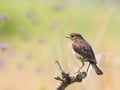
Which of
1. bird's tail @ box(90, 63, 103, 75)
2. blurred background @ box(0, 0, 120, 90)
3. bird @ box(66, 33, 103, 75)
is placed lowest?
bird's tail @ box(90, 63, 103, 75)

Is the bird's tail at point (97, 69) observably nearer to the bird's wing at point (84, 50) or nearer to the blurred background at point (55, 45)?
the bird's wing at point (84, 50)

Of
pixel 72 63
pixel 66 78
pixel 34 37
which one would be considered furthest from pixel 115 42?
pixel 66 78

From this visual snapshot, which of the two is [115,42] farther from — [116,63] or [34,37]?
[116,63]

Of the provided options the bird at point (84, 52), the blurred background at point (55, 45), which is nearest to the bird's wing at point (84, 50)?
the bird at point (84, 52)

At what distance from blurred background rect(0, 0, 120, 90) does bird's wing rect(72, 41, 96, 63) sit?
0.19m

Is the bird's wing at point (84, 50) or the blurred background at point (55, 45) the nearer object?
the bird's wing at point (84, 50)

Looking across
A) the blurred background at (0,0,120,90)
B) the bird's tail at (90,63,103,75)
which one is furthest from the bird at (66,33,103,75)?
the blurred background at (0,0,120,90)

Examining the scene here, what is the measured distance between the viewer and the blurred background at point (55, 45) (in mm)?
5406

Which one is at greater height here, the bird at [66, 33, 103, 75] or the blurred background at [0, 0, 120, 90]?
the blurred background at [0, 0, 120, 90]

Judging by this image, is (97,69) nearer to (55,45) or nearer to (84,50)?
(84,50)

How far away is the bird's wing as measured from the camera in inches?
182

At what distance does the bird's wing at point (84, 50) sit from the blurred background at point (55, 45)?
0.19 meters

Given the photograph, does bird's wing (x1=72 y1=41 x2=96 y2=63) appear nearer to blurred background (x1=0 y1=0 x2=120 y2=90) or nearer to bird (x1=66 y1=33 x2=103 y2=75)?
bird (x1=66 y1=33 x2=103 y2=75)

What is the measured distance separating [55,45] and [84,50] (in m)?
1.59
